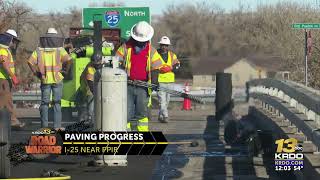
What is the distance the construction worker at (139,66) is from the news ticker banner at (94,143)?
2183mm

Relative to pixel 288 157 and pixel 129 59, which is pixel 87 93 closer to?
pixel 129 59

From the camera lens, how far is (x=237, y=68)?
20.8 m

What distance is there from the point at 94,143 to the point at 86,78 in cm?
628

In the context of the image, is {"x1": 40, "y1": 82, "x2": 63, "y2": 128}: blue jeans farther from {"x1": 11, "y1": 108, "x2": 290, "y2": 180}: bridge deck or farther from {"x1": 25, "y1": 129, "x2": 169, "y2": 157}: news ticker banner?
{"x1": 25, "y1": 129, "x2": 169, "y2": 157}: news ticker banner

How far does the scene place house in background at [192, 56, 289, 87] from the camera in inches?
Result: 774

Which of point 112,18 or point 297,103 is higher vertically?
point 112,18

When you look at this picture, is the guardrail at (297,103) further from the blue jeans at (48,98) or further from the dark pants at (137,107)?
the blue jeans at (48,98)

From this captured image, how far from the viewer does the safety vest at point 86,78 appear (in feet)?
49.6

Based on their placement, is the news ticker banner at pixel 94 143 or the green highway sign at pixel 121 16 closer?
the news ticker banner at pixel 94 143

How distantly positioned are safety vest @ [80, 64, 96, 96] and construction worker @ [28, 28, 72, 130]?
43 cm

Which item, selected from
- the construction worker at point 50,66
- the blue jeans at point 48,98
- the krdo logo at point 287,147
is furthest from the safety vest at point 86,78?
the krdo logo at point 287,147

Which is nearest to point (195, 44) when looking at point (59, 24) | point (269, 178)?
point (269, 178)

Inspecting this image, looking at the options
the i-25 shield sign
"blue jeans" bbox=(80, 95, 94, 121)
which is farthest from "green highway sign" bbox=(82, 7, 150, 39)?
"blue jeans" bbox=(80, 95, 94, 121)

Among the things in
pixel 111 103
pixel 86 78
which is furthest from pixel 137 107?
pixel 86 78
